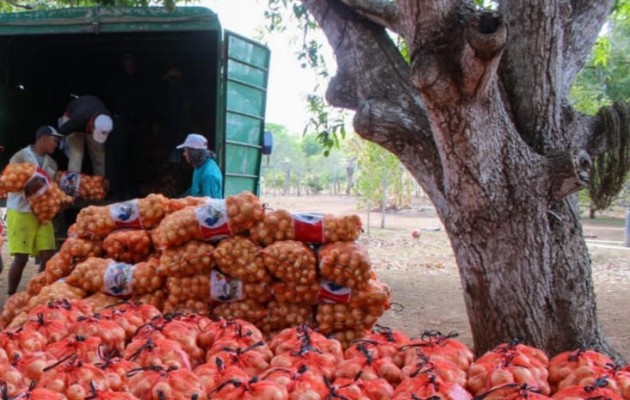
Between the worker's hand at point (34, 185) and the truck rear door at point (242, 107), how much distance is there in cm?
174

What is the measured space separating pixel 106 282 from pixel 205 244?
0.64 metres

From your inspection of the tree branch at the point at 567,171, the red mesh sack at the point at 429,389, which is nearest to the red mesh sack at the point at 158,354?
the red mesh sack at the point at 429,389

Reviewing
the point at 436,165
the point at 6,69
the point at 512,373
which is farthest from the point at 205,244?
the point at 6,69

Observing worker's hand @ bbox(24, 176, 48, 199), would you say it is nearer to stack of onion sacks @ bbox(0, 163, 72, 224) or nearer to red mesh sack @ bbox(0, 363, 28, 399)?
stack of onion sacks @ bbox(0, 163, 72, 224)

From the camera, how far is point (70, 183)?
269 inches

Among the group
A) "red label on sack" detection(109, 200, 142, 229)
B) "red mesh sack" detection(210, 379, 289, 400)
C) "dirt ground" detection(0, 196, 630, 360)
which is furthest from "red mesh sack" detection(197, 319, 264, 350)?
"dirt ground" detection(0, 196, 630, 360)

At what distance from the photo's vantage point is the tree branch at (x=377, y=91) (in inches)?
149

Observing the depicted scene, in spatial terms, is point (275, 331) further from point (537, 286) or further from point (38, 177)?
point (38, 177)

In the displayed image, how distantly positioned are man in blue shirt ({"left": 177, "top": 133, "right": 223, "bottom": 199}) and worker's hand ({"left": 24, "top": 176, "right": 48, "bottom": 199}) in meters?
1.31

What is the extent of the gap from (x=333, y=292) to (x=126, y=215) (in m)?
1.45

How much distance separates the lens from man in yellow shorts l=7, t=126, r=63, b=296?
648 cm

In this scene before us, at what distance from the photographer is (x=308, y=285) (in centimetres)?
382

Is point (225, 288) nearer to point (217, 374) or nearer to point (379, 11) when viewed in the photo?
point (217, 374)

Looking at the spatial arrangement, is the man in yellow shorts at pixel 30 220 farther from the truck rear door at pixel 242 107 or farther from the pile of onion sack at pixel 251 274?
the pile of onion sack at pixel 251 274
